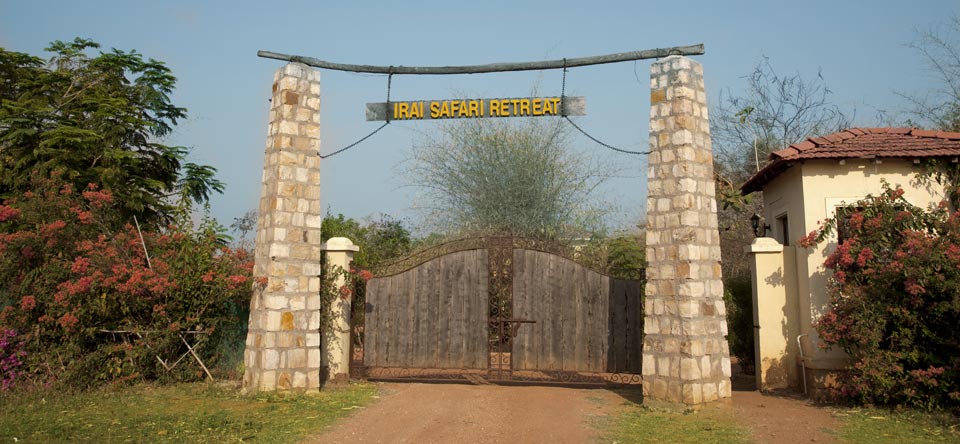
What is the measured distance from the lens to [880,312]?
26.1ft

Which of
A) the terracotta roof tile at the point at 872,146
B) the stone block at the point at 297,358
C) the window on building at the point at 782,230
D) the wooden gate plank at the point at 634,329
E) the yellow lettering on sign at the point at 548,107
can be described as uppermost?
the yellow lettering on sign at the point at 548,107

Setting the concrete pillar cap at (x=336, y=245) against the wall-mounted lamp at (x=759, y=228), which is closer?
the concrete pillar cap at (x=336, y=245)

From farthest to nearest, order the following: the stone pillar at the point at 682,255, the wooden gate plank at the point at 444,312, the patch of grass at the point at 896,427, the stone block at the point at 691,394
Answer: the wooden gate plank at the point at 444,312, the stone pillar at the point at 682,255, the stone block at the point at 691,394, the patch of grass at the point at 896,427

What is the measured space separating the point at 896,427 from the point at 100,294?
10.4 m

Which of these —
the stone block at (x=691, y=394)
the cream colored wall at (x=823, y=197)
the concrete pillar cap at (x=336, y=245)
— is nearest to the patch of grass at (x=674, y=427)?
the stone block at (x=691, y=394)

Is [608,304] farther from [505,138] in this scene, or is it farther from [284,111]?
[505,138]

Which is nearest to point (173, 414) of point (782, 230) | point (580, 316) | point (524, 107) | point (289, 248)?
point (289, 248)

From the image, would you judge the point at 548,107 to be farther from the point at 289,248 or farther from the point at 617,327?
the point at 289,248

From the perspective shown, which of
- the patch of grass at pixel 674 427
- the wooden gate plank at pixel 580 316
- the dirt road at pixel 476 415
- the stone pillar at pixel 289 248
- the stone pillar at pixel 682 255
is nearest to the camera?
the patch of grass at pixel 674 427

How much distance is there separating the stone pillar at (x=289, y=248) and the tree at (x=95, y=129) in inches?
129

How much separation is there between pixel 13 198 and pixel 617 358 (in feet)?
35.6

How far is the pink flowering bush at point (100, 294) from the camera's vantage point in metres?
9.57

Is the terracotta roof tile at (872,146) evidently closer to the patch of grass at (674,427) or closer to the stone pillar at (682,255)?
the stone pillar at (682,255)

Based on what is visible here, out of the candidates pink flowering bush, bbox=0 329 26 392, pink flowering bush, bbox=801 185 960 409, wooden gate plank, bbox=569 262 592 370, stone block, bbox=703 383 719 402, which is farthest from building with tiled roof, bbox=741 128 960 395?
pink flowering bush, bbox=0 329 26 392
